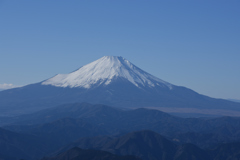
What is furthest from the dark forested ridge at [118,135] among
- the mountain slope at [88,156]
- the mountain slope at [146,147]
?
the mountain slope at [88,156]

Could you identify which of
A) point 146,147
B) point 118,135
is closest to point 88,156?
point 146,147

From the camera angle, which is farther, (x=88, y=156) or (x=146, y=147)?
(x=146, y=147)

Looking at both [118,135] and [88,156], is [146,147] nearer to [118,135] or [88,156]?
[118,135]

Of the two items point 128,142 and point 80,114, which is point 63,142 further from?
point 80,114

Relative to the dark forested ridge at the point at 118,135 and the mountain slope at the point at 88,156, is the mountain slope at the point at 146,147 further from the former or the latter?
the mountain slope at the point at 88,156

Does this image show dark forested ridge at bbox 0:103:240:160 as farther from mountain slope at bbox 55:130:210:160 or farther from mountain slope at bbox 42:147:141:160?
mountain slope at bbox 42:147:141:160

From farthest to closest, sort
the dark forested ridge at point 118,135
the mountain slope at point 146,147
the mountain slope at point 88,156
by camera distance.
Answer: the dark forested ridge at point 118,135, the mountain slope at point 146,147, the mountain slope at point 88,156

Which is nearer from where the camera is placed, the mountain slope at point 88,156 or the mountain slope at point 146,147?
the mountain slope at point 88,156

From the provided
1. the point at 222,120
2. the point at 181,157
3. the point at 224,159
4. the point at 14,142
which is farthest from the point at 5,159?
the point at 222,120

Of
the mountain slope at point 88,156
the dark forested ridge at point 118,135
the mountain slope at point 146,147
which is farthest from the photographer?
the dark forested ridge at point 118,135

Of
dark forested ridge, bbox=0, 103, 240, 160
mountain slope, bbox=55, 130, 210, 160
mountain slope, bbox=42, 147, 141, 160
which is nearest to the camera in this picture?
mountain slope, bbox=42, 147, 141, 160

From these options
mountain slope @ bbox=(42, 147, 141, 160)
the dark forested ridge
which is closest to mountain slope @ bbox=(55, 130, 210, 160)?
the dark forested ridge
